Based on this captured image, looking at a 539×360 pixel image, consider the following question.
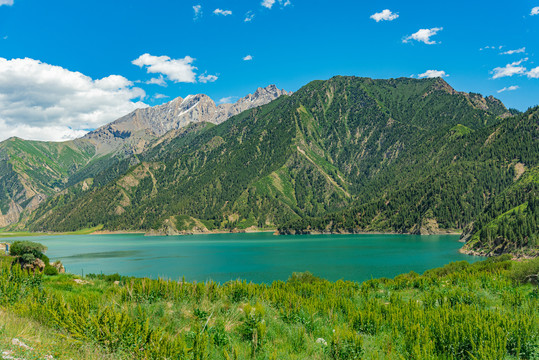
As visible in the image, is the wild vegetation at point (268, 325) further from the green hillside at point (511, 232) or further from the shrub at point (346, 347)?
the green hillside at point (511, 232)

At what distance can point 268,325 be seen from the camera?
16.5m

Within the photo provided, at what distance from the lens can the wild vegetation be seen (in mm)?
11773

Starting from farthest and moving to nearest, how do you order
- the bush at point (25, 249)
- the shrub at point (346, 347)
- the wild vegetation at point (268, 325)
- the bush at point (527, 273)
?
1. the bush at point (25, 249)
2. the bush at point (527, 273)
3. the shrub at point (346, 347)
4. the wild vegetation at point (268, 325)

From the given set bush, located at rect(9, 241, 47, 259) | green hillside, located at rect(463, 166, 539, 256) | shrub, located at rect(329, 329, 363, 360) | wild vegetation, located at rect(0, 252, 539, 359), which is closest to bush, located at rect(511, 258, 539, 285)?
wild vegetation, located at rect(0, 252, 539, 359)

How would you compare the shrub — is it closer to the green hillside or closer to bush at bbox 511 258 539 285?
bush at bbox 511 258 539 285

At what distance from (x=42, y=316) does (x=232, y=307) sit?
344 inches

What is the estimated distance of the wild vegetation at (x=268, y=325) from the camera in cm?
1177

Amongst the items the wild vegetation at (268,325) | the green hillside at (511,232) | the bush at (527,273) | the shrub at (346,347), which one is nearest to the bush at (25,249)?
the wild vegetation at (268,325)

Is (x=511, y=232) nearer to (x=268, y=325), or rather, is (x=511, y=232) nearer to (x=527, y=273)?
(x=527, y=273)

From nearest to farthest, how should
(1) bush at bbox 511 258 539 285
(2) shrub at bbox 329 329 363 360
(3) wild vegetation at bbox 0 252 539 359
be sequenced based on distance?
1. (3) wild vegetation at bbox 0 252 539 359
2. (2) shrub at bbox 329 329 363 360
3. (1) bush at bbox 511 258 539 285

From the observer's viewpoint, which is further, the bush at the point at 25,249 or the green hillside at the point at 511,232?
the green hillside at the point at 511,232

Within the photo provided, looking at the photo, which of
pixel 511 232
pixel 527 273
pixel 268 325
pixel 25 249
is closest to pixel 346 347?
pixel 268 325

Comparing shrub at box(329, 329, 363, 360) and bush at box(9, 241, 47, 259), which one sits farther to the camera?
bush at box(9, 241, 47, 259)

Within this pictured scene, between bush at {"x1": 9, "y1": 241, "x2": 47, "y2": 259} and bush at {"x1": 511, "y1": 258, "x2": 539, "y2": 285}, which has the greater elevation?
bush at {"x1": 511, "y1": 258, "x2": 539, "y2": 285}
